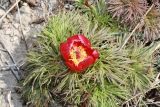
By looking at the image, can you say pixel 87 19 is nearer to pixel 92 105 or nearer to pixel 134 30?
pixel 134 30

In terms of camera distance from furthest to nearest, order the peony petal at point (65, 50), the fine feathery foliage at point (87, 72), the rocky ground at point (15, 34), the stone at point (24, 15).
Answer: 1. the stone at point (24, 15)
2. the rocky ground at point (15, 34)
3. the fine feathery foliage at point (87, 72)
4. the peony petal at point (65, 50)

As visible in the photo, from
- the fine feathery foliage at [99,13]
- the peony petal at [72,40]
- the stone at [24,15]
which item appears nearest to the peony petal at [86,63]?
the peony petal at [72,40]

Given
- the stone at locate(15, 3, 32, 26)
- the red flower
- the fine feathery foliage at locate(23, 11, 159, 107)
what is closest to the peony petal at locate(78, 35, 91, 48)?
the red flower

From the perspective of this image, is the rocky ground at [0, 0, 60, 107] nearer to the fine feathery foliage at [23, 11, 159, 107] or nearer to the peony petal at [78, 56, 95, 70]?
the fine feathery foliage at [23, 11, 159, 107]

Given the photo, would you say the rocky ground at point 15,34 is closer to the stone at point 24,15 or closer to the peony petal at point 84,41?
the stone at point 24,15

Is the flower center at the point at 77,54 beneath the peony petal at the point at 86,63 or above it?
above

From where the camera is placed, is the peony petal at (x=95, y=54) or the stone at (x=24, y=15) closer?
the peony petal at (x=95, y=54)

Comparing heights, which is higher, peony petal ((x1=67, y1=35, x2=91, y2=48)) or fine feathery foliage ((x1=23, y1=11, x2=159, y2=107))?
peony petal ((x1=67, y1=35, x2=91, y2=48))

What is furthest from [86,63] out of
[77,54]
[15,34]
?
[15,34]
